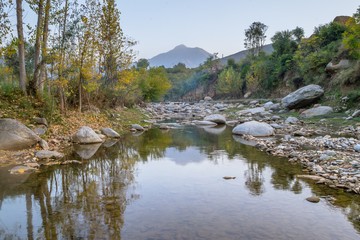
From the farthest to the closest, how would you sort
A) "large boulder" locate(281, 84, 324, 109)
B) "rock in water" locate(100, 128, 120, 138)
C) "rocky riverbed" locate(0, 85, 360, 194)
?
"large boulder" locate(281, 84, 324, 109), "rock in water" locate(100, 128, 120, 138), "rocky riverbed" locate(0, 85, 360, 194)

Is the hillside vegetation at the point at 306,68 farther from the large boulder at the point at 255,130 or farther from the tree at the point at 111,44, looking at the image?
the tree at the point at 111,44

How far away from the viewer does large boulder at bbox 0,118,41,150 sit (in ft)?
39.6

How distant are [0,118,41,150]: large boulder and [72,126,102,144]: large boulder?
2590 mm

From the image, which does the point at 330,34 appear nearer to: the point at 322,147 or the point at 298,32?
the point at 298,32

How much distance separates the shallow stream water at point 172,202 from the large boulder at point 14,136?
2163 millimetres

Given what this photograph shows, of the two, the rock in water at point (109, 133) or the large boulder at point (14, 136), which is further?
the rock in water at point (109, 133)

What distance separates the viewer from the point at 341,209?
7.02m

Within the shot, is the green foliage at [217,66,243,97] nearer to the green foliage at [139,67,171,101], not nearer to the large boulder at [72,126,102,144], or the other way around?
the green foliage at [139,67,171,101]

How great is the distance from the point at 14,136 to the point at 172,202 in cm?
817

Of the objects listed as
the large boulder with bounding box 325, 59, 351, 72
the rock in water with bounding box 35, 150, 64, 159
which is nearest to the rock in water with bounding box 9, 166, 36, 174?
the rock in water with bounding box 35, 150, 64, 159

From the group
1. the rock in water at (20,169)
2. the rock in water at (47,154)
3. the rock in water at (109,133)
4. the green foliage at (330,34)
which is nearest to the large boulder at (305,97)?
the green foliage at (330,34)

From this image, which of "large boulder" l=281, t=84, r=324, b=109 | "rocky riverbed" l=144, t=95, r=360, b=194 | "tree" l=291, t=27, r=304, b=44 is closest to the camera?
"rocky riverbed" l=144, t=95, r=360, b=194

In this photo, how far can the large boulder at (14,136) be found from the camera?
1206cm

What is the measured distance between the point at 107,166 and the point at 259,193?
5882mm
